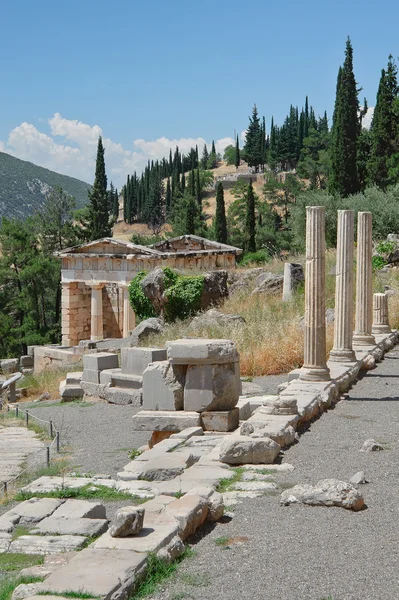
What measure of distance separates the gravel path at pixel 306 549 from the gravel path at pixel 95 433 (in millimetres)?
3076

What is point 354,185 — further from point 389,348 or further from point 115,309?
point 389,348

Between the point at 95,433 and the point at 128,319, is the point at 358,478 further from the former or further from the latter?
the point at 128,319

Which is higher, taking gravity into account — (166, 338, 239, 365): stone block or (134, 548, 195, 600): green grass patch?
(166, 338, 239, 365): stone block

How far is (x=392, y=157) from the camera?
41156 millimetres

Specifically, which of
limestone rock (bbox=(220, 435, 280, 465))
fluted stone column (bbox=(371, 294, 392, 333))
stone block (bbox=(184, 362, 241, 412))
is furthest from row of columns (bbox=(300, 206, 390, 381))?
limestone rock (bbox=(220, 435, 280, 465))

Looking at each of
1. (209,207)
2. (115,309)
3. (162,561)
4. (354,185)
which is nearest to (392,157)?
(354,185)

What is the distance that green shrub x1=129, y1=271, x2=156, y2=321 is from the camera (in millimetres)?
26906

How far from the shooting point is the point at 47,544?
5.56 meters

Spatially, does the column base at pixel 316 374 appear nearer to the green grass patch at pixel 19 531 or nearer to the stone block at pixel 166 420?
the stone block at pixel 166 420

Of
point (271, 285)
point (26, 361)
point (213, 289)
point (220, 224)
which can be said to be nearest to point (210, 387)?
point (271, 285)

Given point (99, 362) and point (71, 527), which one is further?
point (99, 362)

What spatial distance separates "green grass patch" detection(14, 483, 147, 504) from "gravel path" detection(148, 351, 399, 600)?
1402mm

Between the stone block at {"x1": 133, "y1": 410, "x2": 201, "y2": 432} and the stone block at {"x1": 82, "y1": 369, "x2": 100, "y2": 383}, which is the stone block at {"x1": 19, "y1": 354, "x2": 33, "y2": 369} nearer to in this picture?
the stone block at {"x1": 82, "y1": 369, "x2": 100, "y2": 383}

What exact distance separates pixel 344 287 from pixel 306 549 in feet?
28.6
